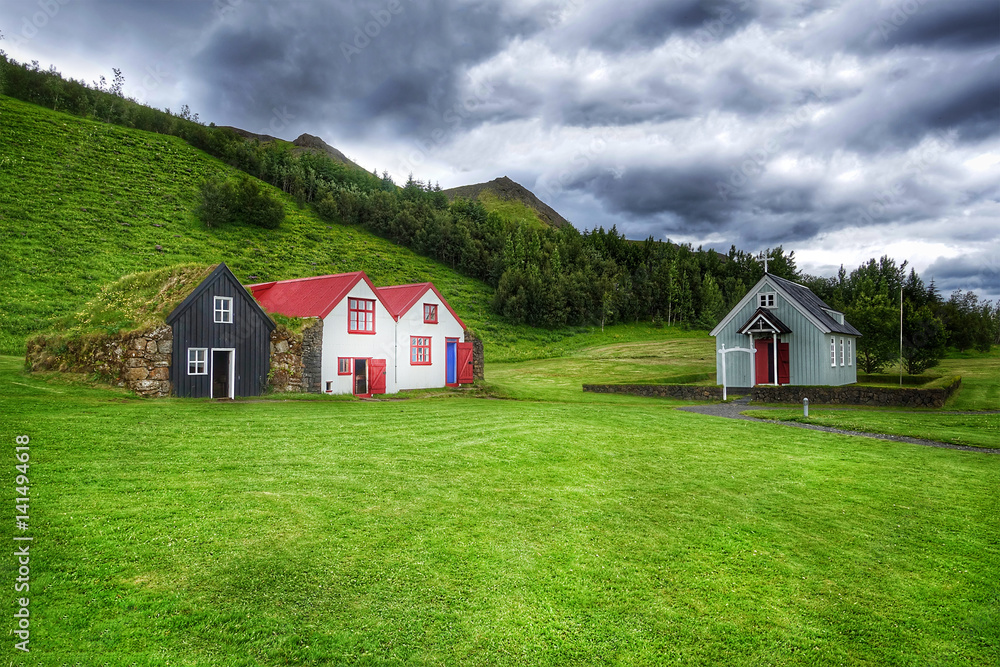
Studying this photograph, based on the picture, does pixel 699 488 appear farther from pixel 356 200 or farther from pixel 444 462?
pixel 356 200

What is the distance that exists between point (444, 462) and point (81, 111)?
4522 inches

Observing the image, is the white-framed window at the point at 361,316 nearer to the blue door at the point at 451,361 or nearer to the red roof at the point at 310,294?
the red roof at the point at 310,294

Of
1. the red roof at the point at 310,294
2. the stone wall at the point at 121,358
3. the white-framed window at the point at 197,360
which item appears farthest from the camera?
the red roof at the point at 310,294

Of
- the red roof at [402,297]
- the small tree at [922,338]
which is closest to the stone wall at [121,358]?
the red roof at [402,297]

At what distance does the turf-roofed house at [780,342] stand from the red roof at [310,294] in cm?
2403

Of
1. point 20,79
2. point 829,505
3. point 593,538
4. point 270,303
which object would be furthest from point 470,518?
point 20,79

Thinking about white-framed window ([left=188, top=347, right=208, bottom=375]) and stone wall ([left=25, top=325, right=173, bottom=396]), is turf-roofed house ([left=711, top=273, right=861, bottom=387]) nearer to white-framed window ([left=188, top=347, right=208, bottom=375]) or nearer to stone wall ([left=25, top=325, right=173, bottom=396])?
white-framed window ([left=188, top=347, right=208, bottom=375])

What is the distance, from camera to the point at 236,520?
7.82m

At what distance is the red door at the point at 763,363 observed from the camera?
37031 millimetres

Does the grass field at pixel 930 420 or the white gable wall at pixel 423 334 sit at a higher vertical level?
the white gable wall at pixel 423 334

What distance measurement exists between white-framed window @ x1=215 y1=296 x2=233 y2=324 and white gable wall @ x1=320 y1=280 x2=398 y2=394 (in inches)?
204

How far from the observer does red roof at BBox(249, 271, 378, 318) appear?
3030cm

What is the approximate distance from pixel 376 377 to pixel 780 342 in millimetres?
26052

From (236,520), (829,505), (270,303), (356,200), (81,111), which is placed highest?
(81,111)
